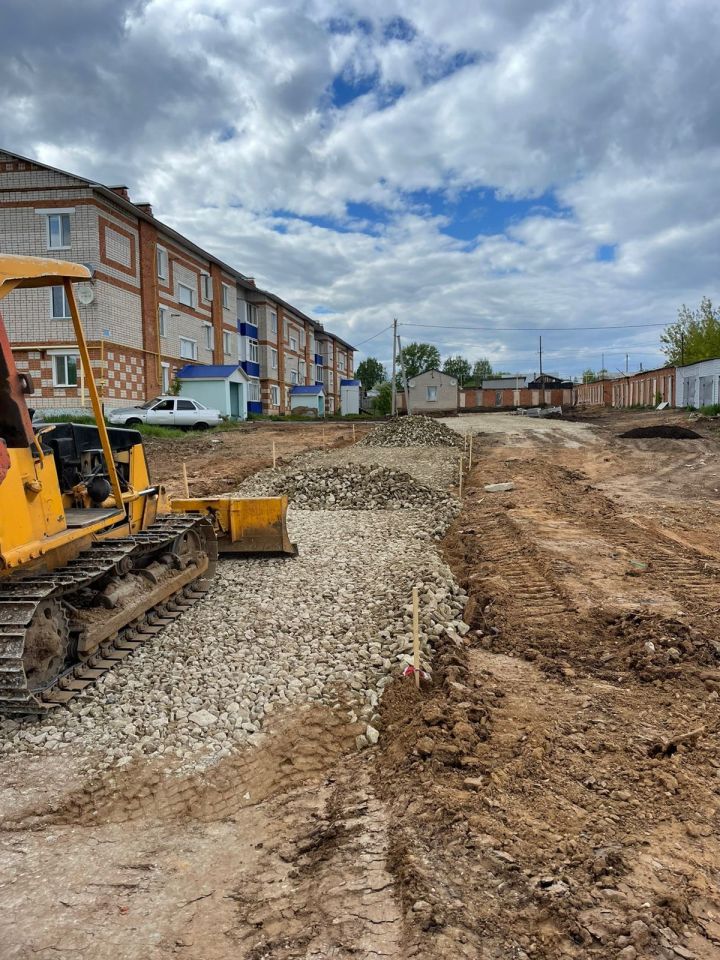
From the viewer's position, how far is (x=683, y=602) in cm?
723

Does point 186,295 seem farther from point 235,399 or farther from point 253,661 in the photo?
point 253,661

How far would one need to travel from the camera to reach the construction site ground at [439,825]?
2.79 metres

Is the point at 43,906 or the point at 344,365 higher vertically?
the point at 344,365

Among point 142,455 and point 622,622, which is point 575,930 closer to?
point 622,622

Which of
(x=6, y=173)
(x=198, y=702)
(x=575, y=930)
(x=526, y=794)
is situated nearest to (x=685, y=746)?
(x=526, y=794)

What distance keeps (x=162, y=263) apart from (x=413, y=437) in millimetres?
18205

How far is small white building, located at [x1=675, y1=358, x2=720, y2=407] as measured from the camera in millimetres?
35688

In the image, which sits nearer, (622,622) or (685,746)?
(685,746)

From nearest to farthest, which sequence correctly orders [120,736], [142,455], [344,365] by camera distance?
[120,736]
[142,455]
[344,365]

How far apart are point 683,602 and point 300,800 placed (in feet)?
16.3

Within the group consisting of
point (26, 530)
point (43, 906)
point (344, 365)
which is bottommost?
point (43, 906)

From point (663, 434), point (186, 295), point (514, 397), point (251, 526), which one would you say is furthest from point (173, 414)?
point (514, 397)

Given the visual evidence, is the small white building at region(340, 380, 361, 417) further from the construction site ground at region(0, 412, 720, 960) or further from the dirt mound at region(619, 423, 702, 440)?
the construction site ground at region(0, 412, 720, 960)

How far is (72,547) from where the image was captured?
18.9ft
